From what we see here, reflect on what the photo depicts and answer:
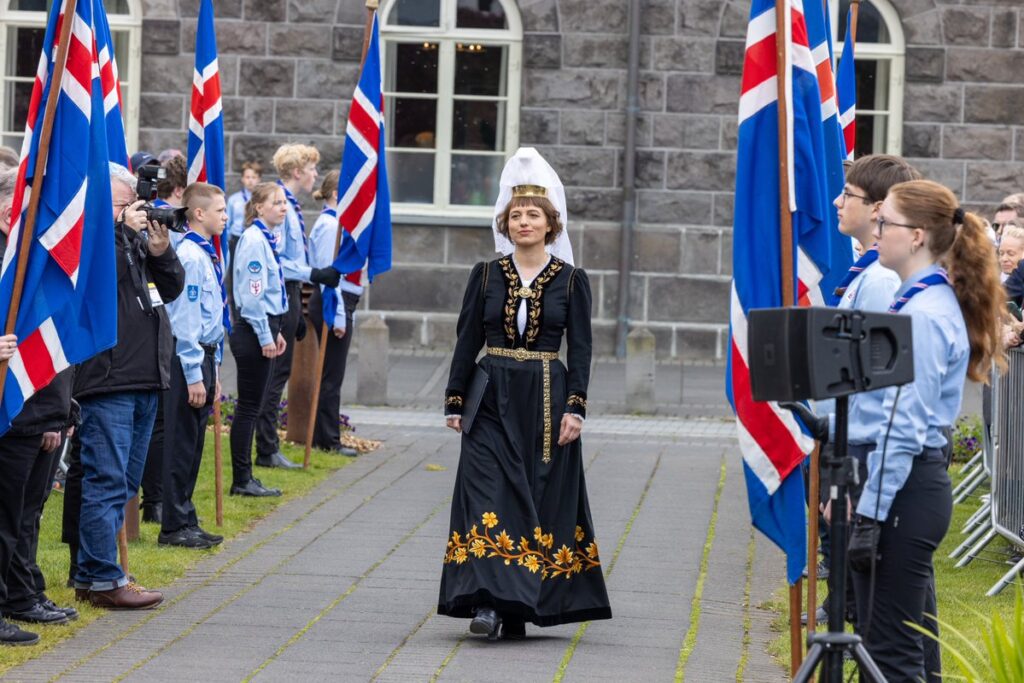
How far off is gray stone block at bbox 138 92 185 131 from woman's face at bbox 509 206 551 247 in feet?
38.2

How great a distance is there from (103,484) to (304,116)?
36.5ft

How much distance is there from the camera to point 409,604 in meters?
7.62

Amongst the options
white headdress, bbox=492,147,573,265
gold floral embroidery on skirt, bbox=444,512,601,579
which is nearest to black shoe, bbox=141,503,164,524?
gold floral embroidery on skirt, bbox=444,512,601,579

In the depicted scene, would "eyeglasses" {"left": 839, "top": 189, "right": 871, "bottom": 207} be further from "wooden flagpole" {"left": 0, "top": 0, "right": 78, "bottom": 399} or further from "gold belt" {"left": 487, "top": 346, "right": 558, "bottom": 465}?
"wooden flagpole" {"left": 0, "top": 0, "right": 78, "bottom": 399}

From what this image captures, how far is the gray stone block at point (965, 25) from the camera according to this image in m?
17.8

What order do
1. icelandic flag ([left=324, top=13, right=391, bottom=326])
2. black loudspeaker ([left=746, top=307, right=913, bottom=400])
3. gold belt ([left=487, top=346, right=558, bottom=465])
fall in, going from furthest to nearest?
icelandic flag ([left=324, top=13, right=391, bottom=326]) < gold belt ([left=487, top=346, right=558, bottom=465]) < black loudspeaker ([left=746, top=307, right=913, bottom=400])

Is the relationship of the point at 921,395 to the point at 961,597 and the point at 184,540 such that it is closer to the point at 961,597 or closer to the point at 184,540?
the point at 961,597

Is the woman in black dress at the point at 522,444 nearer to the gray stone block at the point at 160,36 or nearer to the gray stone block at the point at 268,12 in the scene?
the gray stone block at the point at 268,12

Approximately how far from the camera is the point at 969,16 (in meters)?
17.8

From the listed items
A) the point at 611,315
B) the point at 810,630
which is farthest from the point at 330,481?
the point at 611,315

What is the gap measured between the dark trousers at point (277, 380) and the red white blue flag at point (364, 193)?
0.54 m

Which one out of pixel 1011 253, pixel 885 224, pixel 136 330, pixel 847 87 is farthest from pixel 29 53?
pixel 885 224

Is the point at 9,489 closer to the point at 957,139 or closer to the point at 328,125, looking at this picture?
the point at 328,125

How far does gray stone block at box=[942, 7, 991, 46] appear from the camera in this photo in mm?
17750
